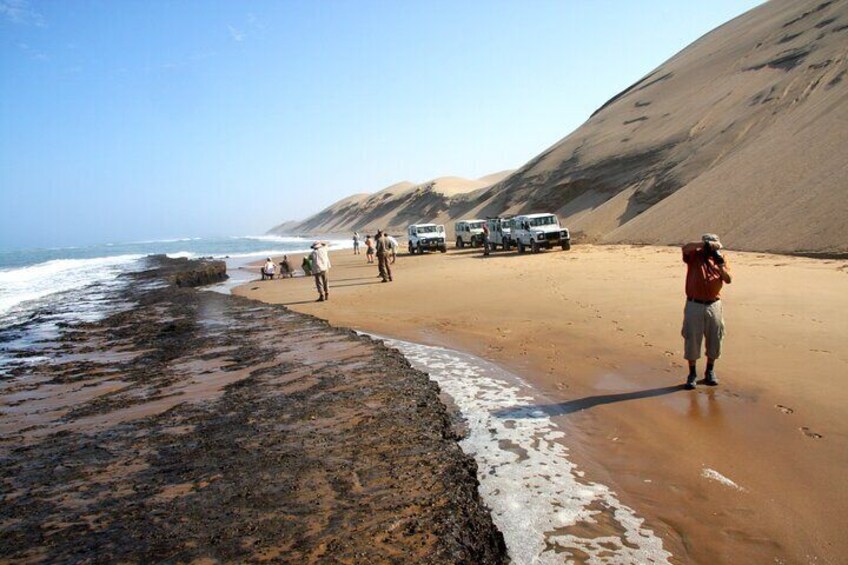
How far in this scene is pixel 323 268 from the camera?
17.2m

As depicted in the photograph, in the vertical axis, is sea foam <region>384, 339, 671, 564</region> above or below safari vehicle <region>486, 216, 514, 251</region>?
below

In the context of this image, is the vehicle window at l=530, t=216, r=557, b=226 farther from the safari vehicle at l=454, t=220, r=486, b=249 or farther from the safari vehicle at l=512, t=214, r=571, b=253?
the safari vehicle at l=454, t=220, r=486, b=249

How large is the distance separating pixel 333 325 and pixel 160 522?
8.67 meters

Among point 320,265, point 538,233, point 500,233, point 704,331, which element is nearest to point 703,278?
point 704,331

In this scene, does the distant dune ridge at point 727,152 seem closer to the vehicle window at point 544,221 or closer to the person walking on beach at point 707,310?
the vehicle window at point 544,221

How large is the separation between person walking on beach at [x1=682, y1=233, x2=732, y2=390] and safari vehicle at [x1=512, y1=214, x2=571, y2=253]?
20370mm

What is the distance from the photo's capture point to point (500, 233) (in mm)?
31516

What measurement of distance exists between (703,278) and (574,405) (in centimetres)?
217

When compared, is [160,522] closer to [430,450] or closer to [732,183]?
[430,450]

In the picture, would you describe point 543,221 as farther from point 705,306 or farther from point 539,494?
point 539,494

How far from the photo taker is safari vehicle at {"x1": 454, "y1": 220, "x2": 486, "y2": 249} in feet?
118

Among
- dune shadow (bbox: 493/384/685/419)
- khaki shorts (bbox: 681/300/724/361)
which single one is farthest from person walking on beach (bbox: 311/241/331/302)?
khaki shorts (bbox: 681/300/724/361)

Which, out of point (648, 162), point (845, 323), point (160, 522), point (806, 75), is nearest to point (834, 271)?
point (845, 323)

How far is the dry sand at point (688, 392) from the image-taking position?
3.90 m
